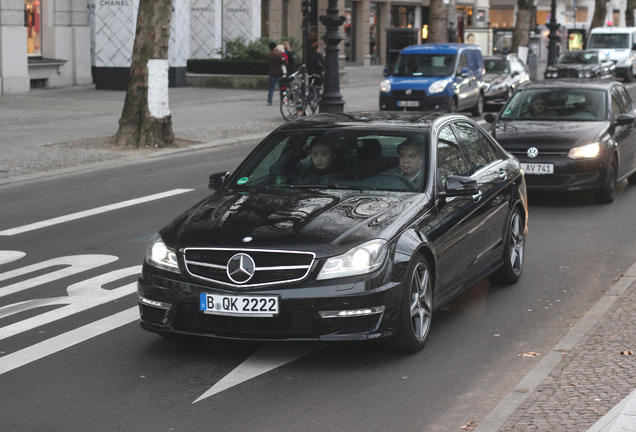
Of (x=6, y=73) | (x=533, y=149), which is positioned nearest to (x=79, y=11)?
(x=6, y=73)

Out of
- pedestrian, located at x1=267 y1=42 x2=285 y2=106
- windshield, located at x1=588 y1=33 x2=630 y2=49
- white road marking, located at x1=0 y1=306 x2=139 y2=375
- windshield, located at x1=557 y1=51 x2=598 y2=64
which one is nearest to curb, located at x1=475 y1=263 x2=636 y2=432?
white road marking, located at x1=0 y1=306 x2=139 y2=375

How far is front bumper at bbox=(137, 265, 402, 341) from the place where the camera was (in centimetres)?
646

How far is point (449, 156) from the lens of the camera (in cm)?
819

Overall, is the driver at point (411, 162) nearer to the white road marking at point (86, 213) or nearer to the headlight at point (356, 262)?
the headlight at point (356, 262)

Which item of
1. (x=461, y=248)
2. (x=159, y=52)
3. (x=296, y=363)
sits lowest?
(x=296, y=363)

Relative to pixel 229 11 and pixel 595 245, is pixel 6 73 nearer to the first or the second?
pixel 229 11

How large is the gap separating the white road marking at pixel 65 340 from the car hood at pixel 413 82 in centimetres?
1989

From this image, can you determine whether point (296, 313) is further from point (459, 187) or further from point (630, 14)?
point (630, 14)

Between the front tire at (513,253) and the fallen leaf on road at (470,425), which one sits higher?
the front tire at (513,253)

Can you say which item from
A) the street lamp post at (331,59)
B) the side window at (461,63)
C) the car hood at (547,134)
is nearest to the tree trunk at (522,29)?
the side window at (461,63)

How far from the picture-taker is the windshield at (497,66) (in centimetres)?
3306

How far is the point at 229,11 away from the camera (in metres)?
42.4

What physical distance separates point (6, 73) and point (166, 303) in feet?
89.5

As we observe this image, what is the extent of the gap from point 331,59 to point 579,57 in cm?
2134
